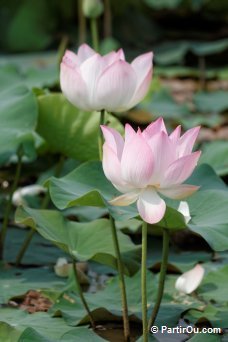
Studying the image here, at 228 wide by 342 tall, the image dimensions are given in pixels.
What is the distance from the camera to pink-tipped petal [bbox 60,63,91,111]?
1671mm

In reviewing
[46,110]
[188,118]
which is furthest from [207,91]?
[46,110]

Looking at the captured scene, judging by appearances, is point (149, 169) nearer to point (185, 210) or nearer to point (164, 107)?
point (185, 210)

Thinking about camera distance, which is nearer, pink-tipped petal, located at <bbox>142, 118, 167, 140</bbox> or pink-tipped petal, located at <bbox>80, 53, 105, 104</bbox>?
pink-tipped petal, located at <bbox>142, 118, 167, 140</bbox>

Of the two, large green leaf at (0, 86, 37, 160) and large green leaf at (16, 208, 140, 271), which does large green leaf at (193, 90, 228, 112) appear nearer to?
large green leaf at (0, 86, 37, 160)

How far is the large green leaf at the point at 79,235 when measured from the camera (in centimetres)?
167

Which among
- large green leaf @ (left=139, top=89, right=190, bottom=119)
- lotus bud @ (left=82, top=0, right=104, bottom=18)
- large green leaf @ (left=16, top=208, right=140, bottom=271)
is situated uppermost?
lotus bud @ (left=82, top=0, right=104, bottom=18)

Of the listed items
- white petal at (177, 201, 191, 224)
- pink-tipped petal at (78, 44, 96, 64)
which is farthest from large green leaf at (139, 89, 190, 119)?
white petal at (177, 201, 191, 224)

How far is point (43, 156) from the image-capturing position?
2666 millimetres

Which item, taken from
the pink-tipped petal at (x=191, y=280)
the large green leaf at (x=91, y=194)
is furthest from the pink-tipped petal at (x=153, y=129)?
the pink-tipped petal at (x=191, y=280)

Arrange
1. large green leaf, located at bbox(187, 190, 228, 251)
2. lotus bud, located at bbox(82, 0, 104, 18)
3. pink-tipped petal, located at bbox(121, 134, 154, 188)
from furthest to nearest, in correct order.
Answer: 1. lotus bud, located at bbox(82, 0, 104, 18)
2. large green leaf, located at bbox(187, 190, 228, 251)
3. pink-tipped petal, located at bbox(121, 134, 154, 188)

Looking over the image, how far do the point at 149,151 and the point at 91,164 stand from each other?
14.6 inches

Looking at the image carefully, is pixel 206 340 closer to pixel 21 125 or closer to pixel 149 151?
pixel 149 151

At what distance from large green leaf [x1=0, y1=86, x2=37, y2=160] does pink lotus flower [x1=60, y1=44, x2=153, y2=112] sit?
1.07 ft

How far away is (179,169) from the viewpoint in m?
1.37
